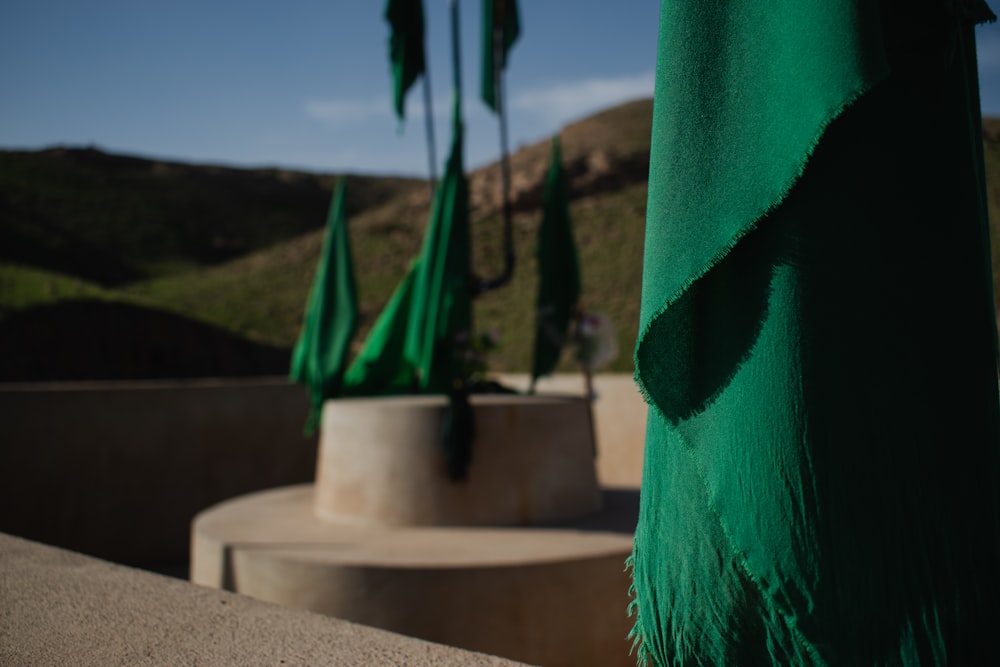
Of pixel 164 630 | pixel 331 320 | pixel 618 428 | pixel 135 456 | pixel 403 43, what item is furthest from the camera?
pixel 618 428

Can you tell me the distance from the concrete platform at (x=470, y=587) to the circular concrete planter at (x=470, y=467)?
0.50 metres

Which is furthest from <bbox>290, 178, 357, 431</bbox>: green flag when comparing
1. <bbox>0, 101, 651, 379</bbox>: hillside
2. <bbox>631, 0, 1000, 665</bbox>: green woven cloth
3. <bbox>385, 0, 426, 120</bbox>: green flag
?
<bbox>0, 101, 651, 379</bbox>: hillside

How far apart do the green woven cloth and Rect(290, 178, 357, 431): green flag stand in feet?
17.3

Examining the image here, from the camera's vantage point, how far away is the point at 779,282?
4.09ft

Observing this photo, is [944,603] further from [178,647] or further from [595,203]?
[595,203]

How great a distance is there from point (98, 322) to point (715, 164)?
20405 mm

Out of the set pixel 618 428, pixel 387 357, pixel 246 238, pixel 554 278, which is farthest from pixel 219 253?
pixel 554 278

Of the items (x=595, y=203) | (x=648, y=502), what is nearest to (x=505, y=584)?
(x=648, y=502)

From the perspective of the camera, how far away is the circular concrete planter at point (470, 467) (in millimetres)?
5398

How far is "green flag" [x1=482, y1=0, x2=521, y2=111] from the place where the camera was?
687 cm

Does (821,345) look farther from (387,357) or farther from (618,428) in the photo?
(618,428)

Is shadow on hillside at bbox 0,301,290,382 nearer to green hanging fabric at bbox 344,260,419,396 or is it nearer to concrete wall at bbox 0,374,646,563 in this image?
concrete wall at bbox 0,374,646,563

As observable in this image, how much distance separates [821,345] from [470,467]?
170 inches

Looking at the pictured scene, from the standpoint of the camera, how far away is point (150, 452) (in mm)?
8570
